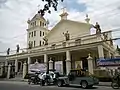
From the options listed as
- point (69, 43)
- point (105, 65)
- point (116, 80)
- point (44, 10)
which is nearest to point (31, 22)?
point (69, 43)

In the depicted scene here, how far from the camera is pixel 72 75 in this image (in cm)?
1656

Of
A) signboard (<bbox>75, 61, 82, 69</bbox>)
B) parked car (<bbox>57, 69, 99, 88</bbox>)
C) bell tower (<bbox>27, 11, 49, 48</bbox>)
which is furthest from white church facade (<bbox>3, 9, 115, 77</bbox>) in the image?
bell tower (<bbox>27, 11, 49, 48</bbox>)

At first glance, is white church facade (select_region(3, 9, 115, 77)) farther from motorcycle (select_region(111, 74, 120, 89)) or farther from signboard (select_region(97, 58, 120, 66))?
motorcycle (select_region(111, 74, 120, 89))

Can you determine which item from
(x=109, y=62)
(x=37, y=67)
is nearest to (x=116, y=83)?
(x=109, y=62)

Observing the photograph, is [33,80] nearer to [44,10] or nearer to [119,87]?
[119,87]

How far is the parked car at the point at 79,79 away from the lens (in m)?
15.2

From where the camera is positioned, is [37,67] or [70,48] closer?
[70,48]

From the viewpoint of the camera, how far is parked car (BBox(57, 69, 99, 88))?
49.8 ft

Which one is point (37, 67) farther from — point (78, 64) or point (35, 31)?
point (35, 31)

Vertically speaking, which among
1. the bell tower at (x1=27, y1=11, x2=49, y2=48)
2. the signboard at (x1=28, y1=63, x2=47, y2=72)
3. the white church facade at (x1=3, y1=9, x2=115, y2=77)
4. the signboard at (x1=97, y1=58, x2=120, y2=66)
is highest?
the bell tower at (x1=27, y1=11, x2=49, y2=48)

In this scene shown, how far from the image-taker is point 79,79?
1590cm

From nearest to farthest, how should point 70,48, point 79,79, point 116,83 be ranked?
point 116,83, point 79,79, point 70,48

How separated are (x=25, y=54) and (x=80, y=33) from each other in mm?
12475

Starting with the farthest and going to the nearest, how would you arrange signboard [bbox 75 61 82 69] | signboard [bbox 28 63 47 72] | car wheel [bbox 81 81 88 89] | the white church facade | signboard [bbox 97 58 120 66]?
signboard [bbox 28 63 47 72] < signboard [bbox 75 61 82 69] < the white church facade < signboard [bbox 97 58 120 66] < car wheel [bbox 81 81 88 89]
